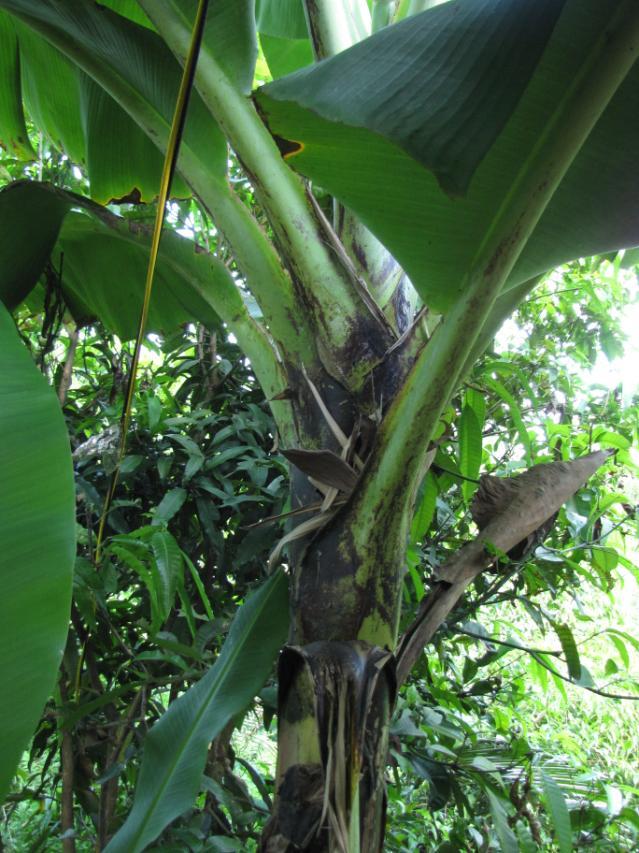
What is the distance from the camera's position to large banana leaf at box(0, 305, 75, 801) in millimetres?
454

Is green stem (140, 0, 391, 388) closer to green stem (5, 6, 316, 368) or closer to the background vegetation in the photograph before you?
green stem (5, 6, 316, 368)

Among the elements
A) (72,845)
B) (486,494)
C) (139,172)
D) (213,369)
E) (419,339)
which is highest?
(139,172)

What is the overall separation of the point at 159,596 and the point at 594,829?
2.43 ft

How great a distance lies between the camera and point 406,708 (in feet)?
3.37

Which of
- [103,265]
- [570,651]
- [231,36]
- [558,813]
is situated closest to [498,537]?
[570,651]

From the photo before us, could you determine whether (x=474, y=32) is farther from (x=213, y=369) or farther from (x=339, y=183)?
(x=213, y=369)

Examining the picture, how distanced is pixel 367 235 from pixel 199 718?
56cm

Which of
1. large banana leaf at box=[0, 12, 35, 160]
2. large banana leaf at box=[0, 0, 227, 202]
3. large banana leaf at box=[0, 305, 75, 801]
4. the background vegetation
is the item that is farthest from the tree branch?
large banana leaf at box=[0, 12, 35, 160]

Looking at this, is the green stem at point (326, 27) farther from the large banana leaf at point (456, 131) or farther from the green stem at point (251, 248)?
the large banana leaf at point (456, 131)

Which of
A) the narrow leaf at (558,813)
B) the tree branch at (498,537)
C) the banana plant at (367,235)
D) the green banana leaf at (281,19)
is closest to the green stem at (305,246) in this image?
the banana plant at (367,235)

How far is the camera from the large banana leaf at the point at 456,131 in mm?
380

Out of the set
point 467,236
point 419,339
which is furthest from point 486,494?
point 467,236

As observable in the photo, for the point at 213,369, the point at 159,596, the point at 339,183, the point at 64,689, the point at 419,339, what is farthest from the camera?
the point at 213,369

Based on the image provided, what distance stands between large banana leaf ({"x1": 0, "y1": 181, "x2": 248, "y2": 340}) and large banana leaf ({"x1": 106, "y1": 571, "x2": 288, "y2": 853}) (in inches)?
13.4
